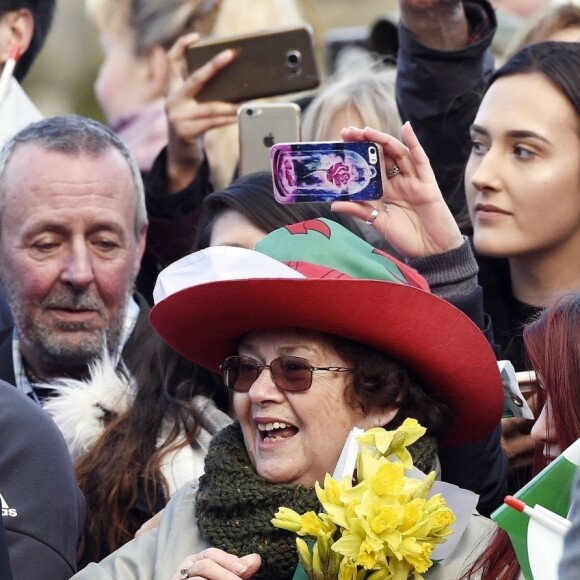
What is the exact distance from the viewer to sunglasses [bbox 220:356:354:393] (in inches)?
150

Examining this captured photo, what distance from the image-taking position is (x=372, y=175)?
13.5ft

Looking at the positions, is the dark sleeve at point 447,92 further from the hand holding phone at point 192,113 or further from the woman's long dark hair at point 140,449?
the woman's long dark hair at point 140,449

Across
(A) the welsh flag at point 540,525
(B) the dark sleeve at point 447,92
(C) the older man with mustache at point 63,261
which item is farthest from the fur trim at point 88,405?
(A) the welsh flag at point 540,525

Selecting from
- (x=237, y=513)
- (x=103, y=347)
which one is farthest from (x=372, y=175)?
(x=103, y=347)

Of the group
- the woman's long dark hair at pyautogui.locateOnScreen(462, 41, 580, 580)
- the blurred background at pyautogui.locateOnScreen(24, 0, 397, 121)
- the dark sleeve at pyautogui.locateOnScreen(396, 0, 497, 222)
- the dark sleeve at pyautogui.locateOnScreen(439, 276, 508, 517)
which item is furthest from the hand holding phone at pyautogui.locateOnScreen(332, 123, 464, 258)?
the blurred background at pyautogui.locateOnScreen(24, 0, 397, 121)

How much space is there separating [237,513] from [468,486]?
70 centimetres

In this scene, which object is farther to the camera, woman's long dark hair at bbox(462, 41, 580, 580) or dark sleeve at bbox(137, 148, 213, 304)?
dark sleeve at bbox(137, 148, 213, 304)

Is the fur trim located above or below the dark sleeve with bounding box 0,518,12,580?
below

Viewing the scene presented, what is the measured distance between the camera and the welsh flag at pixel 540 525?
2898 millimetres

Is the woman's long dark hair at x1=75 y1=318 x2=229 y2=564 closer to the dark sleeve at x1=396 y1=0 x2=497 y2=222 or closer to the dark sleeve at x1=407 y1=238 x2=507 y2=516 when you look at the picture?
the dark sleeve at x1=407 y1=238 x2=507 y2=516

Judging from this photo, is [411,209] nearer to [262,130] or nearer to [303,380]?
[303,380]

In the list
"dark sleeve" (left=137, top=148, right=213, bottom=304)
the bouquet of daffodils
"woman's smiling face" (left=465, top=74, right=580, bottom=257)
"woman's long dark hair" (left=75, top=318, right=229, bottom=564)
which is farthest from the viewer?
"dark sleeve" (left=137, top=148, right=213, bottom=304)

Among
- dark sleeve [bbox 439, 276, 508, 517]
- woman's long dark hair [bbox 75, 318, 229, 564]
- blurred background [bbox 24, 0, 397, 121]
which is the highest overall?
dark sleeve [bbox 439, 276, 508, 517]

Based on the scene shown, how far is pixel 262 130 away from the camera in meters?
5.38
